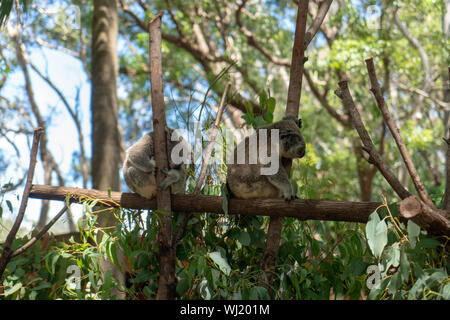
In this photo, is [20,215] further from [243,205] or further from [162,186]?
[243,205]

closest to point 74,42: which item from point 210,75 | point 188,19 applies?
point 188,19

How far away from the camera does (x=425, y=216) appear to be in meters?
2.47

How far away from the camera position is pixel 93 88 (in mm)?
6012

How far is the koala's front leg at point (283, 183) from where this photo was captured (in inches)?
116

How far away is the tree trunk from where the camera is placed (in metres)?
5.53

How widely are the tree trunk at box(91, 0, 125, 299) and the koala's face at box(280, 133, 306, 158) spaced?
2.82 meters

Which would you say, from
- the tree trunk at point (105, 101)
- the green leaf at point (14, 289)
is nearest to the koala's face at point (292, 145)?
the green leaf at point (14, 289)

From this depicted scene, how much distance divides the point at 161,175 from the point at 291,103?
3.72 ft

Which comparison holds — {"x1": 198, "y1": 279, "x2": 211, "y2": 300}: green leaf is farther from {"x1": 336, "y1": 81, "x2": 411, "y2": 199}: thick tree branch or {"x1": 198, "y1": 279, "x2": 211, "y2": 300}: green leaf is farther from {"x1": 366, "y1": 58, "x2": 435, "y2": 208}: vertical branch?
{"x1": 366, "y1": 58, "x2": 435, "y2": 208}: vertical branch

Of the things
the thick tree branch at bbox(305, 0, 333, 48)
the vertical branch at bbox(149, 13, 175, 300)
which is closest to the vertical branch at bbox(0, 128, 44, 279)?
the vertical branch at bbox(149, 13, 175, 300)

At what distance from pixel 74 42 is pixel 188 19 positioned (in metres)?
4.97

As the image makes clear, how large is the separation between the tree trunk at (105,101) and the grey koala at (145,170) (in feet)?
5.78

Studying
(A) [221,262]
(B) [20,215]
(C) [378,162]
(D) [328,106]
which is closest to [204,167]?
(A) [221,262]

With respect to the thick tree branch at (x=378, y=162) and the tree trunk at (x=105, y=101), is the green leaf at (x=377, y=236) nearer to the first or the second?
the thick tree branch at (x=378, y=162)
